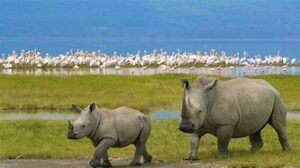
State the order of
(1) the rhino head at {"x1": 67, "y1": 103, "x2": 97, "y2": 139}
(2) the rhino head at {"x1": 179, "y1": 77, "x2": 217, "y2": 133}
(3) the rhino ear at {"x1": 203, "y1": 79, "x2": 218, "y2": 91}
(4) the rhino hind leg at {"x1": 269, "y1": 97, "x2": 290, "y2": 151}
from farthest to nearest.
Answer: (4) the rhino hind leg at {"x1": 269, "y1": 97, "x2": 290, "y2": 151}, (3) the rhino ear at {"x1": 203, "y1": 79, "x2": 218, "y2": 91}, (2) the rhino head at {"x1": 179, "y1": 77, "x2": 217, "y2": 133}, (1) the rhino head at {"x1": 67, "y1": 103, "x2": 97, "y2": 139}

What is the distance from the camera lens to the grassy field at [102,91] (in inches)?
1187

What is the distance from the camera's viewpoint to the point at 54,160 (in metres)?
15.1

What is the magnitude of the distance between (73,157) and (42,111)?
13.5 m

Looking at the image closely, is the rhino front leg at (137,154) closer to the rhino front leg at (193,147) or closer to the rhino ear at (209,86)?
A: the rhino front leg at (193,147)

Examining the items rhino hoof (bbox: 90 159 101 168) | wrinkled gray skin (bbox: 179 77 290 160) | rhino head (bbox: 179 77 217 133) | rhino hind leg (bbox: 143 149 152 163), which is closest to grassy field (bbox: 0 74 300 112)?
wrinkled gray skin (bbox: 179 77 290 160)

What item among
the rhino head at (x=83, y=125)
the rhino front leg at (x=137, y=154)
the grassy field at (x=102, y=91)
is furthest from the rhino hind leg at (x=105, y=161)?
the grassy field at (x=102, y=91)

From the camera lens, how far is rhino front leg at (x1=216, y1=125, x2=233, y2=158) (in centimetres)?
1466

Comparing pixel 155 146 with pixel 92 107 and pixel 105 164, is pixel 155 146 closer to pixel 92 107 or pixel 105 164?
pixel 105 164

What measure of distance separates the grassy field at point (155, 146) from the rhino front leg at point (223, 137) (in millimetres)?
157

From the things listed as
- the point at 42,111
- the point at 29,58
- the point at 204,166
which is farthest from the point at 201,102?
the point at 29,58

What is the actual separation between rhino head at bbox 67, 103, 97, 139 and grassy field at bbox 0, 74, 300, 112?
1576 centimetres

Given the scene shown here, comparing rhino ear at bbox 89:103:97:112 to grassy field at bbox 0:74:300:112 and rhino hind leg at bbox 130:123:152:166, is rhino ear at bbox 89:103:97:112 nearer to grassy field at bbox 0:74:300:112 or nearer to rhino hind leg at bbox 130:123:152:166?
rhino hind leg at bbox 130:123:152:166

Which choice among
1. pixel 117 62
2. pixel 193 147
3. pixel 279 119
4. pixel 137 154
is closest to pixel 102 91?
pixel 279 119

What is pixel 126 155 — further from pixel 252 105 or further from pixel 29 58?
pixel 29 58
